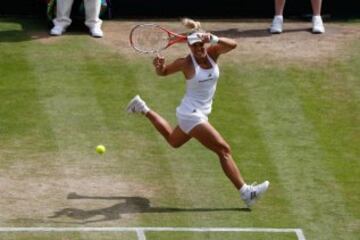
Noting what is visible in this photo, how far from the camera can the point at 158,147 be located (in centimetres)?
1719

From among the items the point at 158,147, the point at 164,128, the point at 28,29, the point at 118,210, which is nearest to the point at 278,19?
the point at 28,29

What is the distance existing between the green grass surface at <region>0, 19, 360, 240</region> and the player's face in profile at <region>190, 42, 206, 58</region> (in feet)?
6.05

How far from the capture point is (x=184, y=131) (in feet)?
50.0

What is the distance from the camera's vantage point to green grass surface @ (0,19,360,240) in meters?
14.9

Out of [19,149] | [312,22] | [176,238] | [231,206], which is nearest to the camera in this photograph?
[176,238]

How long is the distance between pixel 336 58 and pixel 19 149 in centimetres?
641

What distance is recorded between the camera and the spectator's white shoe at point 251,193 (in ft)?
49.2

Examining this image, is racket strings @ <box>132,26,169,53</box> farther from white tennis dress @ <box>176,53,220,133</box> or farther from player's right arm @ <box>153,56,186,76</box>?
white tennis dress @ <box>176,53,220,133</box>

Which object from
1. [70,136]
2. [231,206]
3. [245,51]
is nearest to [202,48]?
[231,206]

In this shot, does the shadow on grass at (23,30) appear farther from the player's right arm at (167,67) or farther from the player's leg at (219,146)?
the player's leg at (219,146)

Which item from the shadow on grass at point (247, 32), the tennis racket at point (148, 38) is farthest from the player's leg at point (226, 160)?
the shadow on grass at point (247, 32)

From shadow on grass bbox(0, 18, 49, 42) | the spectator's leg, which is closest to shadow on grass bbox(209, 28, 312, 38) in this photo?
the spectator's leg

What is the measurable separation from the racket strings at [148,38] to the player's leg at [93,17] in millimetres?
4923

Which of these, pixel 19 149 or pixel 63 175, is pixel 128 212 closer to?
pixel 63 175
